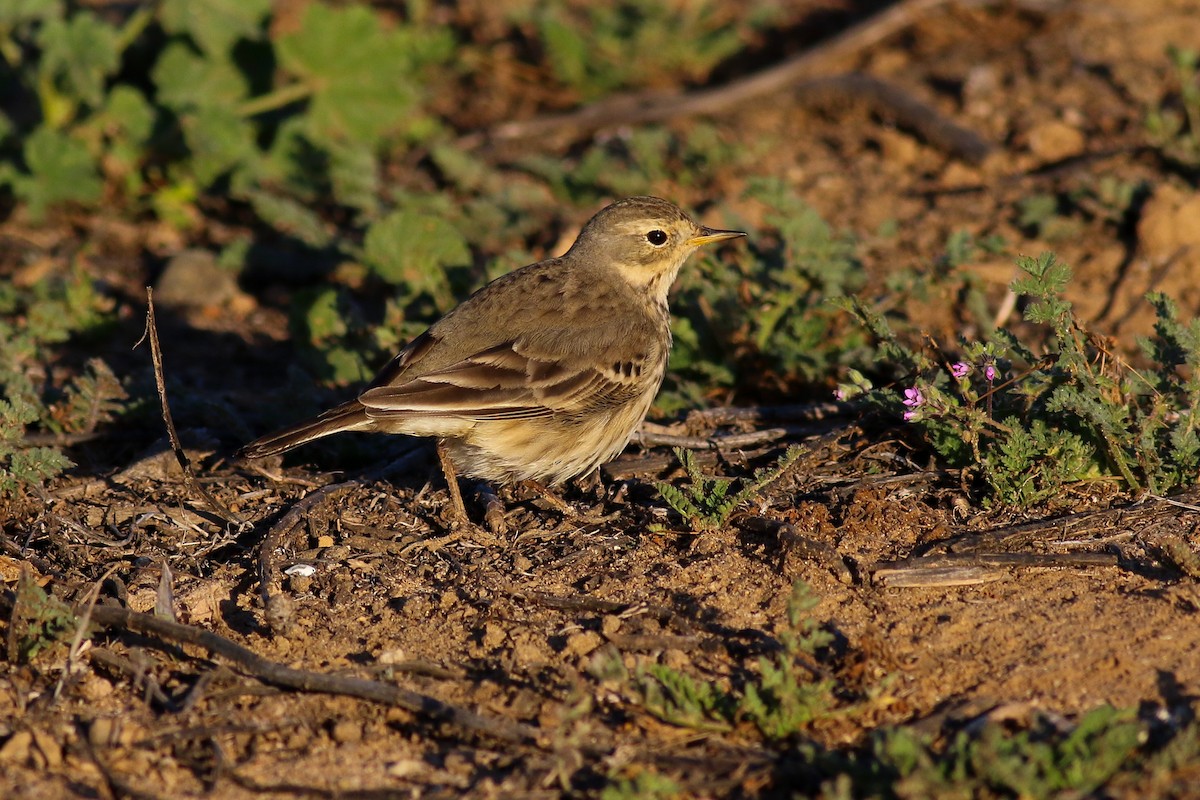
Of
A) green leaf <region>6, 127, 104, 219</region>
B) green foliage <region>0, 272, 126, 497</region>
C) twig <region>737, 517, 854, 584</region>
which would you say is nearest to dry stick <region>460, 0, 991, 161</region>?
green leaf <region>6, 127, 104, 219</region>

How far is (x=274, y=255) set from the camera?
31.4ft

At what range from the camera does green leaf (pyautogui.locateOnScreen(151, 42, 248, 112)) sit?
33.6 ft

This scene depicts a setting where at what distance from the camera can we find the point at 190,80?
10391 mm

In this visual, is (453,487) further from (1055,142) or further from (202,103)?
(1055,142)

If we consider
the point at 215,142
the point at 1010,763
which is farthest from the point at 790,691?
the point at 215,142

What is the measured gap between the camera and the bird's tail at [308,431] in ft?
19.2

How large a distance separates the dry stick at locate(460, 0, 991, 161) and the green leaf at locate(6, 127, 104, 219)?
9.99 feet

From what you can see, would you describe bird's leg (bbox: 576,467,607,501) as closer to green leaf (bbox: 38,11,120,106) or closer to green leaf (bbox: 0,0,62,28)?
green leaf (bbox: 38,11,120,106)

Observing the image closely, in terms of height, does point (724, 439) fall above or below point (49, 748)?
above

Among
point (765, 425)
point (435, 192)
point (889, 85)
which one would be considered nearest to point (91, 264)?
point (435, 192)

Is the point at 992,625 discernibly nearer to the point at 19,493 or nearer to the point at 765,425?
the point at 765,425

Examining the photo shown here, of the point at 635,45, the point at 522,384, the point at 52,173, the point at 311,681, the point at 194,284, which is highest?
the point at 635,45

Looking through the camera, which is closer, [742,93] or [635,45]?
[742,93]

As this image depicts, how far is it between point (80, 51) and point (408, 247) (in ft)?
10.7
